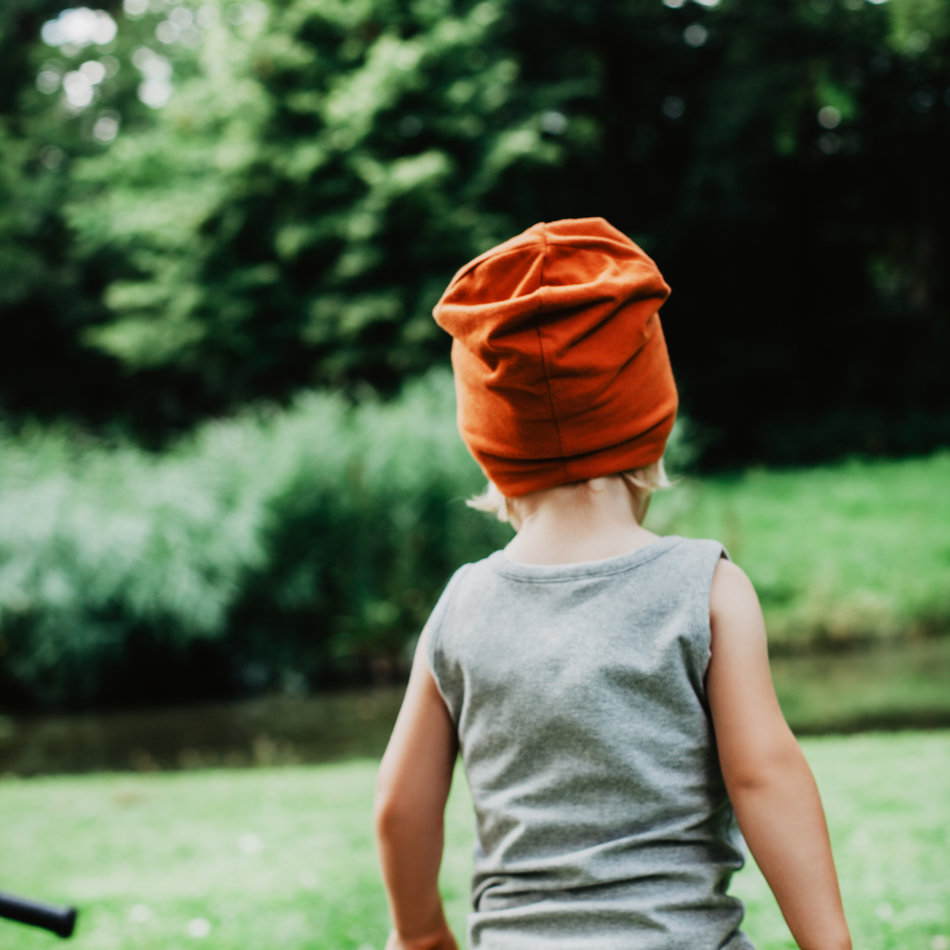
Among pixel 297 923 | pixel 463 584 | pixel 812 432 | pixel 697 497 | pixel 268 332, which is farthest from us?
pixel 812 432

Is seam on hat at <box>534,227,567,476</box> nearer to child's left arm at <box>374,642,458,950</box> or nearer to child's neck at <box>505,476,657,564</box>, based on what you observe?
child's neck at <box>505,476,657,564</box>

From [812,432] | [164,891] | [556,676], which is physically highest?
[556,676]

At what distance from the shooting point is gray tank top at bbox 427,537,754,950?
134cm

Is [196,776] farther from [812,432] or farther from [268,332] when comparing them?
[812,432]

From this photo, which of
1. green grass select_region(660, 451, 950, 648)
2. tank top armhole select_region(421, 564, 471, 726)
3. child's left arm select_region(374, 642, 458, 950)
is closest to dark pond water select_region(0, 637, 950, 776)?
green grass select_region(660, 451, 950, 648)

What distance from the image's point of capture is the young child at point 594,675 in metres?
1.33

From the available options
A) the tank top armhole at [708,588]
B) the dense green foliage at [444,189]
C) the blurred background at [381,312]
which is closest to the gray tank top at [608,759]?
the tank top armhole at [708,588]

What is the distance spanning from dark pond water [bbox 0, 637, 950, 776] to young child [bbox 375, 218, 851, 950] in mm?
5988

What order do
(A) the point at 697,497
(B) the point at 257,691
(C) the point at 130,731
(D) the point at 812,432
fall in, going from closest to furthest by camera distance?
(C) the point at 130,731, (B) the point at 257,691, (A) the point at 697,497, (D) the point at 812,432

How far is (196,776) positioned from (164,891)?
7.77 feet

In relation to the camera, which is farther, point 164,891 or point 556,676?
point 164,891

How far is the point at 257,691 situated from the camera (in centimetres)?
1009

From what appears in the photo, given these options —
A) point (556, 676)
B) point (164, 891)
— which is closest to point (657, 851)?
point (556, 676)

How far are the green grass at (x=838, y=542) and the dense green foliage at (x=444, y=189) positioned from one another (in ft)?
13.0
